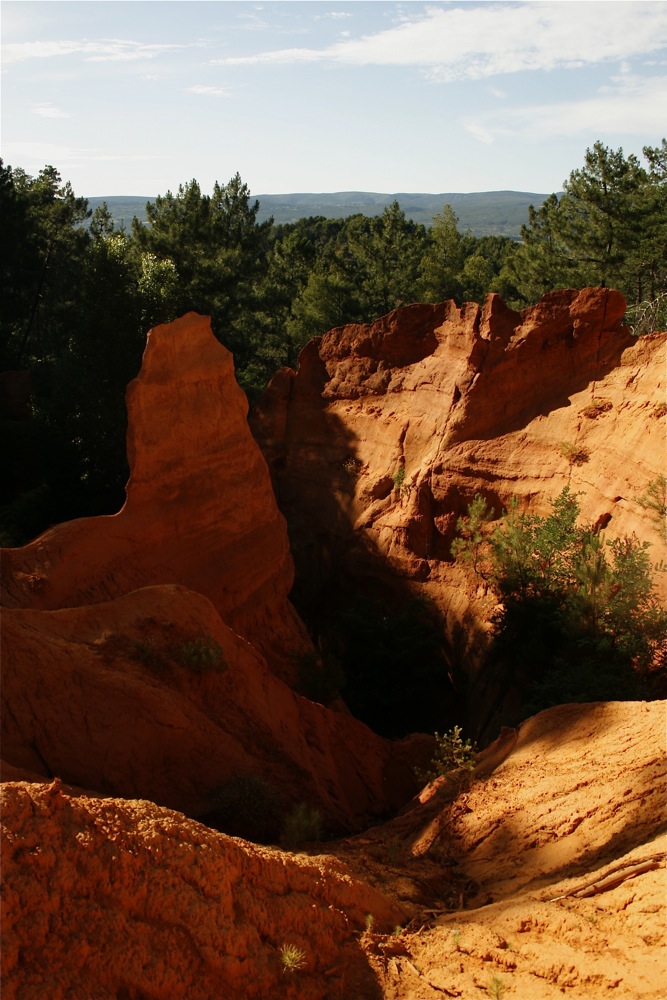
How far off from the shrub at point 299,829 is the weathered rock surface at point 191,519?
4.71m

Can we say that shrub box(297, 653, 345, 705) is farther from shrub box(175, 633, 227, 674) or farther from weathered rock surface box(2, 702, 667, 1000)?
weathered rock surface box(2, 702, 667, 1000)

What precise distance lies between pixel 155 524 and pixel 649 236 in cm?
2098

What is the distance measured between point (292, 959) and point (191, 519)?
9528 millimetres

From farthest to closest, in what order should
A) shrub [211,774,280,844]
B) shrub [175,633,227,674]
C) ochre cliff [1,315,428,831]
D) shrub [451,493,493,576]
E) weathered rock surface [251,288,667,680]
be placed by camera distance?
shrub [451,493,493,576], weathered rock surface [251,288,667,680], shrub [175,633,227,674], ochre cliff [1,315,428,831], shrub [211,774,280,844]

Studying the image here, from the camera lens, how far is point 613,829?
7484 mm

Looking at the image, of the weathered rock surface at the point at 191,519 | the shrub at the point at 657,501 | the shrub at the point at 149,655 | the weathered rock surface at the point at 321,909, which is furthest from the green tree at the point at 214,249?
the weathered rock surface at the point at 321,909

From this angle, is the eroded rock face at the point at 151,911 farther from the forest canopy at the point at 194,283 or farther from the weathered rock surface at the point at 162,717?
the forest canopy at the point at 194,283

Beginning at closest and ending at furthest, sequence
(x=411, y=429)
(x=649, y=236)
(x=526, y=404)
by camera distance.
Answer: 1. (x=526, y=404)
2. (x=411, y=429)
3. (x=649, y=236)

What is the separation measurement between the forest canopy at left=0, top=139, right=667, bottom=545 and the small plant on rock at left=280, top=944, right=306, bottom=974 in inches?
572

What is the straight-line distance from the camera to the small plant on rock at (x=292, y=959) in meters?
5.48

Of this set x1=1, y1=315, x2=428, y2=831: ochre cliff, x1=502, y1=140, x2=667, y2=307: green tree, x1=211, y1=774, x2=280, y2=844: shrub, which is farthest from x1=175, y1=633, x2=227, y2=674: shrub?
x1=502, y1=140, x2=667, y2=307: green tree

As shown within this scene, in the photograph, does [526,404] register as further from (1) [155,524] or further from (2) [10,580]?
(2) [10,580]

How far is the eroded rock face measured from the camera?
476 cm

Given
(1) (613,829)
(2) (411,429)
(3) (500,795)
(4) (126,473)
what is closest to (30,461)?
(4) (126,473)
